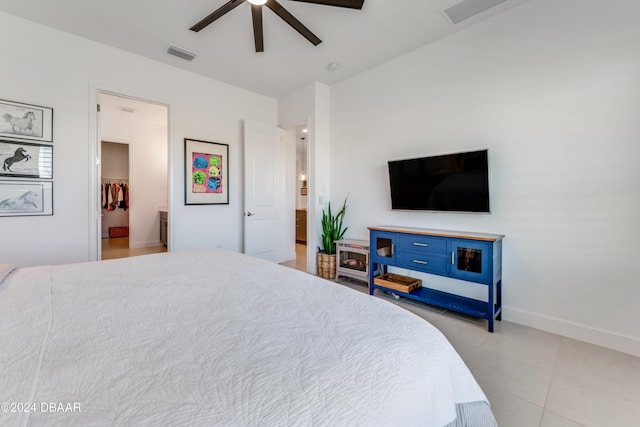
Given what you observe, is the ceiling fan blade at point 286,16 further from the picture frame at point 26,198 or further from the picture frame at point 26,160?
the picture frame at point 26,198

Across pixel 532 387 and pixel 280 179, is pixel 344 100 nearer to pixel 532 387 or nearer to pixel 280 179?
pixel 280 179

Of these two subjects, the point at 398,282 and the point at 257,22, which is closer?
the point at 257,22

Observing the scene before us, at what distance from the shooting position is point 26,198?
274 centimetres

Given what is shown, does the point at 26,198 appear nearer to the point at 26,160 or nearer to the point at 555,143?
the point at 26,160

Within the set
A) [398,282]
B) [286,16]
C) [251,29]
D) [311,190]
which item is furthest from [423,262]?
[251,29]

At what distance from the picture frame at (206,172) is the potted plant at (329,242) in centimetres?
155

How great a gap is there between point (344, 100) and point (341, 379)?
12.8 ft

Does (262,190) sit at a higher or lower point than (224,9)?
lower

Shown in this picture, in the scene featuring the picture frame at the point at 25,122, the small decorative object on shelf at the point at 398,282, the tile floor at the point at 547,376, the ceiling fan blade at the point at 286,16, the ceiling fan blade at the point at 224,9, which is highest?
the ceiling fan blade at the point at 224,9

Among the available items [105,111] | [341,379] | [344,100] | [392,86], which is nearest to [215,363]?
[341,379]

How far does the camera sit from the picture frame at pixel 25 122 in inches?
104

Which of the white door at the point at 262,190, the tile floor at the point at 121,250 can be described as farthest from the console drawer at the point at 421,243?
the tile floor at the point at 121,250

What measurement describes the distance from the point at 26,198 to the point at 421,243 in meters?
3.88

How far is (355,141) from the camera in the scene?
3.88m
